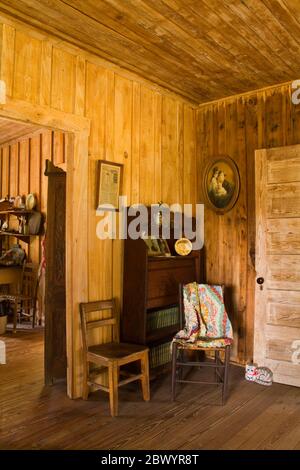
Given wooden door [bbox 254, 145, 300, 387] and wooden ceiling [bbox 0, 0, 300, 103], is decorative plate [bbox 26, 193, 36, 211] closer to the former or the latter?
wooden ceiling [bbox 0, 0, 300, 103]

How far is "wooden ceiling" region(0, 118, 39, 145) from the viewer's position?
19.0 ft

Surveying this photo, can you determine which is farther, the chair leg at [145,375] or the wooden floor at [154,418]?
the chair leg at [145,375]

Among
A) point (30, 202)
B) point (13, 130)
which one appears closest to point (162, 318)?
point (30, 202)

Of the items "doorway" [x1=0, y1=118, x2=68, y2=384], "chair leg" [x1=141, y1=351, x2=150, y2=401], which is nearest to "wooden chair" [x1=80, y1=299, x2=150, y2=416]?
"chair leg" [x1=141, y1=351, x2=150, y2=401]

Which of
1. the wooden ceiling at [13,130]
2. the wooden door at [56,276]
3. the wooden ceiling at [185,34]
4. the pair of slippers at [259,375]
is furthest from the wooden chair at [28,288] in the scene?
the wooden ceiling at [185,34]

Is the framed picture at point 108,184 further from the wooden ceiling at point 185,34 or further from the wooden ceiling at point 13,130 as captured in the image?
the wooden ceiling at point 13,130

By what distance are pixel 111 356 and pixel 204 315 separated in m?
0.98

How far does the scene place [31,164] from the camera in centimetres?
632

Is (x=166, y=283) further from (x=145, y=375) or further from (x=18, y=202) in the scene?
(x=18, y=202)

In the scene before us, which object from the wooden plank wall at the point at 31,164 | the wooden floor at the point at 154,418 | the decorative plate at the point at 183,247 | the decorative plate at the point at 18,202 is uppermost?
the wooden plank wall at the point at 31,164

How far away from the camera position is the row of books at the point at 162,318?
3.48 m

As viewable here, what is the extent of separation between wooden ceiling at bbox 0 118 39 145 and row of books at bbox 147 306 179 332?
3.63 meters

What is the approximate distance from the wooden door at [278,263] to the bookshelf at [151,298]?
765mm

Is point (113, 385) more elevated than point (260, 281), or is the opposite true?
point (260, 281)
